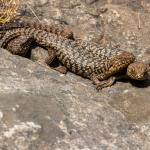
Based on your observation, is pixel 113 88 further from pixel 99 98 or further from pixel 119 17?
pixel 119 17

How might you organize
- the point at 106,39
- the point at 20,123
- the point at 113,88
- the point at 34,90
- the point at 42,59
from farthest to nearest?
the point at 106,39, the point at 42,59, the point at 113,88, the point at 34,90, the point at 20,123

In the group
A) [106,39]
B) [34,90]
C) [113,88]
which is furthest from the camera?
[106,39]

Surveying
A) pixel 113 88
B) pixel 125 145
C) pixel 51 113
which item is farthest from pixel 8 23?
pixel 125 145

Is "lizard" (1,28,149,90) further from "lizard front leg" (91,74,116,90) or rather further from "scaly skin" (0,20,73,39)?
"scaly skin" (0,20,73,39)

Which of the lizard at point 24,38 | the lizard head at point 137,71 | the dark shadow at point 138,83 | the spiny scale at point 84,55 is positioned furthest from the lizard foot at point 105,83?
the lizard at point 24,38

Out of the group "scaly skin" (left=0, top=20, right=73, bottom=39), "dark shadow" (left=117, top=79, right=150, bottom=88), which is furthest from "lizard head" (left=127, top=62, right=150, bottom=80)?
"scaly skin" (left=0, top=20, right=73, bottom=39)

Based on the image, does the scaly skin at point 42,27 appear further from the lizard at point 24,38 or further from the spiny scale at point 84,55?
the spiny scale at point 84,55

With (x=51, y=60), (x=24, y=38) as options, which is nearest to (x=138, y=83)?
(x=51, y=60)
